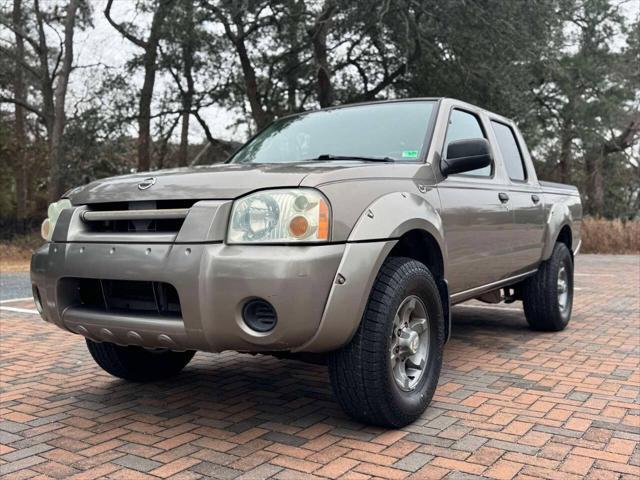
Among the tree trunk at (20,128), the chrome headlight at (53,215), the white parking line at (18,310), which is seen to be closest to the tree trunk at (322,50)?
the white parking line at (18,310)

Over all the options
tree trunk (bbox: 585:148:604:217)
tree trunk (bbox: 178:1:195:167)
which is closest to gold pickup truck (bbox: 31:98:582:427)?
tree trunk (bbox: 178:1:195:167)

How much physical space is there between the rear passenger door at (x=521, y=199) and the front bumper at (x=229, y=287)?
7.64 feet

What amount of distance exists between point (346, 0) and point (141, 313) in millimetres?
13235

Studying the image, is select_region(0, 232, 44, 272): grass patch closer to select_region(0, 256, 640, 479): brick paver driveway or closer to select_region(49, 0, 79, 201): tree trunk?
select_region(49, 0, 79, 201): tree trunk

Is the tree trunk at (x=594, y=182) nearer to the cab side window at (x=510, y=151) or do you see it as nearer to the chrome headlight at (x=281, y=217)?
the cab side window at (x=510, y=151)

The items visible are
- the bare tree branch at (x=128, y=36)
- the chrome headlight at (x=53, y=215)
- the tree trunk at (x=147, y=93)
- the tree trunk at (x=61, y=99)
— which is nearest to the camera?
the chrome headlight at (x=53, y=215)

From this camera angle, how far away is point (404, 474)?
110 inches

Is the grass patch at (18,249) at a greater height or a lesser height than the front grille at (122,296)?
lesser

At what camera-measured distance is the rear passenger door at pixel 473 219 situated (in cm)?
403

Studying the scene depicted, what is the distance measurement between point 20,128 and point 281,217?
29923 millimetres

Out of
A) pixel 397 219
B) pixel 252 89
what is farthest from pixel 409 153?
pixel 252 89

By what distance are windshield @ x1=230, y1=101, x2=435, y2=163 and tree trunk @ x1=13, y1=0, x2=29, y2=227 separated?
22.0 meters

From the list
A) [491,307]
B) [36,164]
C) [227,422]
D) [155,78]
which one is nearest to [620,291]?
[491,307]

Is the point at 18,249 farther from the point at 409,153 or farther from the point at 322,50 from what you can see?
the point at 409,153
